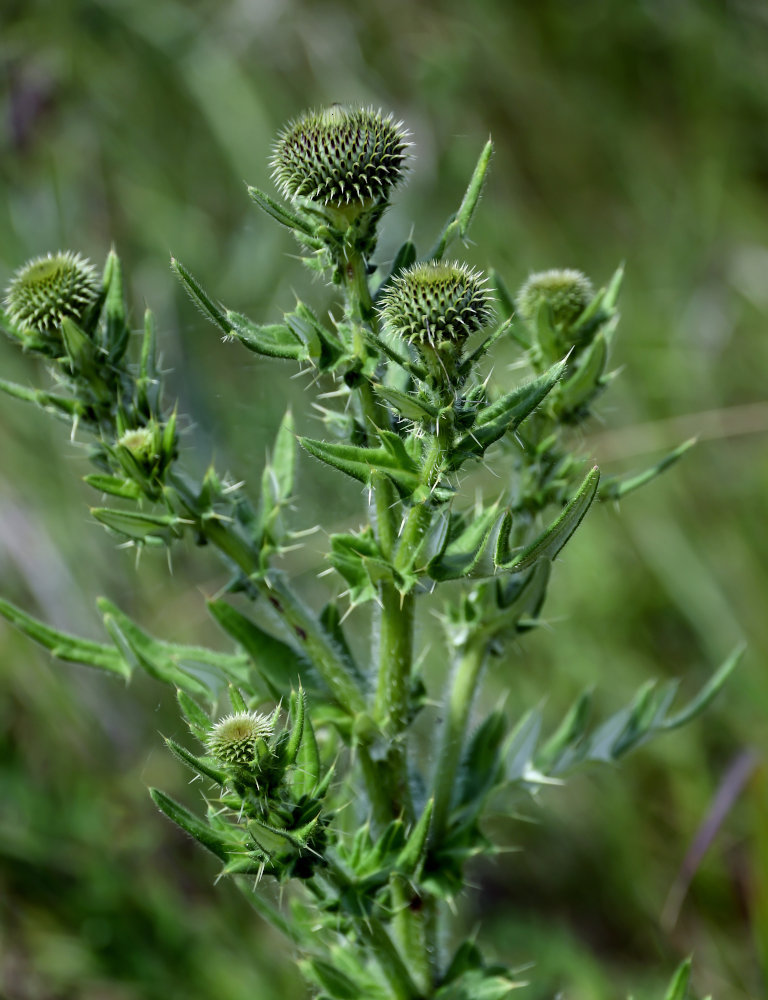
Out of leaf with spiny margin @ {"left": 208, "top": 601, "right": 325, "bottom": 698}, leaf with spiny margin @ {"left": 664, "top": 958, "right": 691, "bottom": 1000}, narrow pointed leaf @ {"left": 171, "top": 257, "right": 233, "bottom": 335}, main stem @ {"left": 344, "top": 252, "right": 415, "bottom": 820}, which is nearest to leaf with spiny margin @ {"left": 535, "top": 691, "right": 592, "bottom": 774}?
main stem @ {"left": 344, "top": 252, "right": 415, "bottom": 820}

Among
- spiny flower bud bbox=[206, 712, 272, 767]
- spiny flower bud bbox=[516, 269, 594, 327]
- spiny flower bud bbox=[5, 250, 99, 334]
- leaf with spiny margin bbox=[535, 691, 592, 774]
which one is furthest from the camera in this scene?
leaf with spiny margin bbox=[535, 691, 592, 774]

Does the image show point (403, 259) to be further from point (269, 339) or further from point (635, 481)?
point (635, 481)

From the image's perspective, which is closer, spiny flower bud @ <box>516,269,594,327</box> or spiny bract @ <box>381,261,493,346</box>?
spiny bract @ <box>381,261,493,346</box>

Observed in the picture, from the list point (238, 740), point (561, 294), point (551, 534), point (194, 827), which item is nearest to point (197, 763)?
point (238, 740)

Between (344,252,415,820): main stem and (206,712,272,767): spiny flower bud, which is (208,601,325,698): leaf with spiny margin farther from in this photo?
(206,712,272,767): spiny flower bud

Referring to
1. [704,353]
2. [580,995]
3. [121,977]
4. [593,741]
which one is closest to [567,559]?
[704,353]
